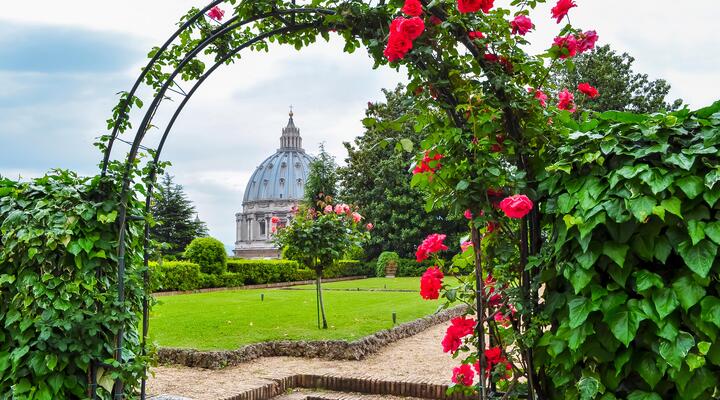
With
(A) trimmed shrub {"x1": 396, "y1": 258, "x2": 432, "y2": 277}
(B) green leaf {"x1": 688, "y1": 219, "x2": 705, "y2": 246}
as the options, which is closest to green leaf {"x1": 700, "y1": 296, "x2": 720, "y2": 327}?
(B) green leaf {"x1": 688, "y1": 219, "x2": 705, "y2": 246}

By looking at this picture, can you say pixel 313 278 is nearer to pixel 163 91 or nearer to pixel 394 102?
pixel 394 102

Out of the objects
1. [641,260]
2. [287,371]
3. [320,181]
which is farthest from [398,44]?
[320,181]

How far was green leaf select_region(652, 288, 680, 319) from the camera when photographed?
6.99ft

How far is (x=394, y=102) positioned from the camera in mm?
29266

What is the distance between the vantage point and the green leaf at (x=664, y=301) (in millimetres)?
2131

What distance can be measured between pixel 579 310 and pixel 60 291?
293cm

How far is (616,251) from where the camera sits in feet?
7.32

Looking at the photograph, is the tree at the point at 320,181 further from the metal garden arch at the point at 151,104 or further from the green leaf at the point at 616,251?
the green leaf at the point at 616,251

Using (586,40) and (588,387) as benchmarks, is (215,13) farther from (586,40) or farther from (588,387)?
(588,387)

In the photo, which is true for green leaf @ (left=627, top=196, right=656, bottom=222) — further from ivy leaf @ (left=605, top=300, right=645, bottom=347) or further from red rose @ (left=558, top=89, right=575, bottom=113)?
red rose @ (left=558, top=89, right=575, bottom=113)

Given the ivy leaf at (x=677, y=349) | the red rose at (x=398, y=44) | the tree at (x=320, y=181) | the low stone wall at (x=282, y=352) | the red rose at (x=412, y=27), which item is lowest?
the low stone wall at (x=282, y=352)

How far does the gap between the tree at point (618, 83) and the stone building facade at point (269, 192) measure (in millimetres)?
67651

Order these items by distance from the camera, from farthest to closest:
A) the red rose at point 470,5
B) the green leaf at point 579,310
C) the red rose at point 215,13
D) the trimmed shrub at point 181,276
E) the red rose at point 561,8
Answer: the trimmed shrub at point 181,276
the red rose at point 215,13
the red rose at point 561,8
the red rose at point 470,5
the green leaf at point 579,310

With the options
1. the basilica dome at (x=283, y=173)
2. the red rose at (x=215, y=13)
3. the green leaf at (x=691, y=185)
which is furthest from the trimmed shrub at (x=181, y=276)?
the basilica dome at (x=283, y=173)
